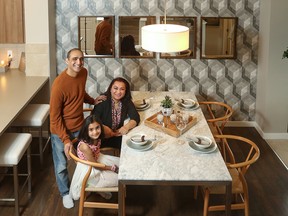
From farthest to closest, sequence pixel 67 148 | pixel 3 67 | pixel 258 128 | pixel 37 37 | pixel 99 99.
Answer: pixel 258 128
pixel 3 67
pixel 37 37
pixel 99 99
pixel 67 148

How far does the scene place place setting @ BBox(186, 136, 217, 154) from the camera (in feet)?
13.7

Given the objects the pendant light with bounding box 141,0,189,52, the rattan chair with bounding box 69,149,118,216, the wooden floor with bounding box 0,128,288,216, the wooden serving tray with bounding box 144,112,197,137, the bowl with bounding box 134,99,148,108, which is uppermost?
the pendant light with bounding box 141,0,189,52

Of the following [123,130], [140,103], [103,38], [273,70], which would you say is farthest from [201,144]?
[103,38]

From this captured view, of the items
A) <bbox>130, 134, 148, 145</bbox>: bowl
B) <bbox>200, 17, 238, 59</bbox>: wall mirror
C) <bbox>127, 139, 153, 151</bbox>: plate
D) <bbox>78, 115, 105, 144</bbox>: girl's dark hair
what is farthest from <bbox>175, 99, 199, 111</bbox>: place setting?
<bbox>200, 17, 238, 59</bbox>: wall mirror

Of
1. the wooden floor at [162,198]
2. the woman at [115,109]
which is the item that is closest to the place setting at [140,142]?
the woman at [115,109]

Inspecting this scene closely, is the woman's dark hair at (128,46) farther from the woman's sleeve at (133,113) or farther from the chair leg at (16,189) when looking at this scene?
the chair leg at (16,189)

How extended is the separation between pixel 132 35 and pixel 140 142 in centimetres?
264

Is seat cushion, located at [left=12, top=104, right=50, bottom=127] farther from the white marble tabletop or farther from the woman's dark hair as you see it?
the woman's dark hair

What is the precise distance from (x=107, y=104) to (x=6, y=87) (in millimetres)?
1465

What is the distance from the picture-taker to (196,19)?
660 centimetres

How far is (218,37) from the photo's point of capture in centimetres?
665

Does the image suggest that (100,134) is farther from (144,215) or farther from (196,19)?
(196,19)

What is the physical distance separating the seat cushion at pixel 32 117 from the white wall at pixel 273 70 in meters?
2.73

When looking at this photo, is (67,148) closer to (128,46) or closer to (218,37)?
(128,46)
